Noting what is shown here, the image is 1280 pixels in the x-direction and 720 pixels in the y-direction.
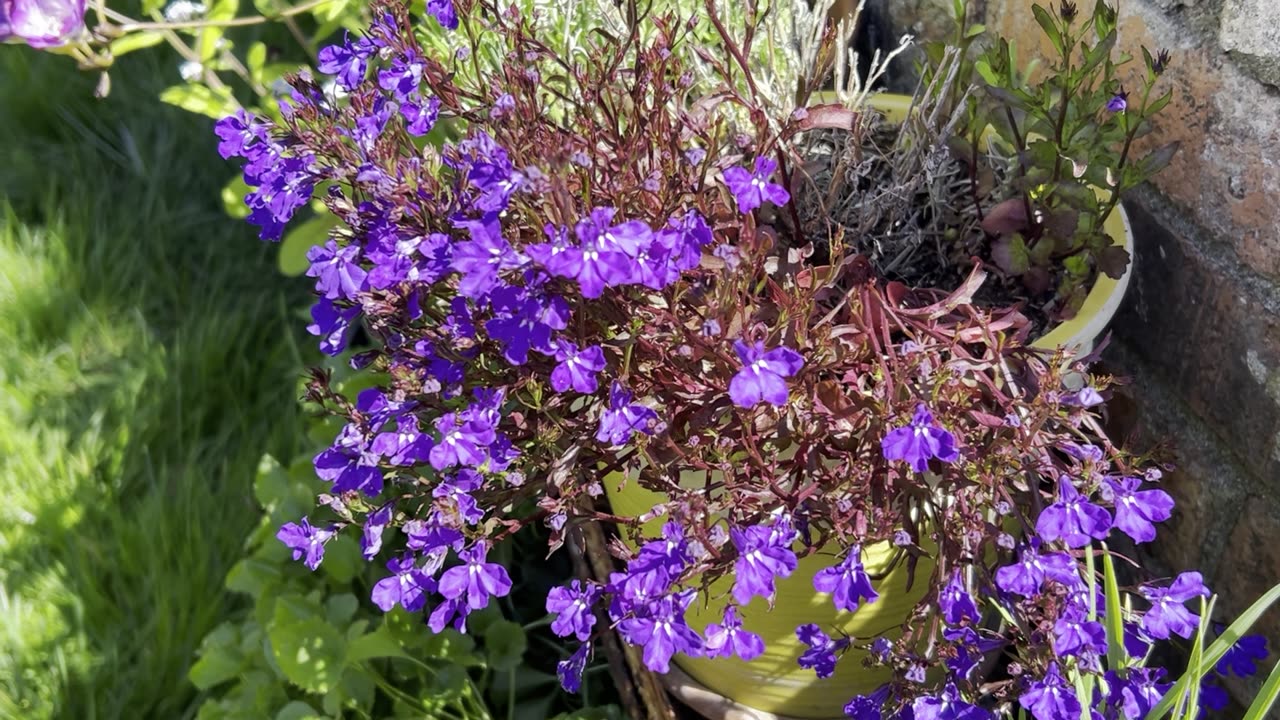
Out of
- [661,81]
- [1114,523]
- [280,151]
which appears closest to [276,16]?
[280,151]

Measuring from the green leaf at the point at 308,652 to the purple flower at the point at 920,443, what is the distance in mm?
992

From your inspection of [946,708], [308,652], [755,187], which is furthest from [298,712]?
[755,187]

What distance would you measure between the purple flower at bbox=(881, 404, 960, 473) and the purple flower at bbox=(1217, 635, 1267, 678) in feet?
1.51

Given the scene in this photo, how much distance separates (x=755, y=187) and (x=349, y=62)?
0.56 meters

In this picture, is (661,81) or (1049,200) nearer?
(661,81)

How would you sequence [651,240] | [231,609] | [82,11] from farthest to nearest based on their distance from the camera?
[231,609] → [82,11] → [651,240]

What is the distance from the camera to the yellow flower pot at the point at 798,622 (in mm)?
1451

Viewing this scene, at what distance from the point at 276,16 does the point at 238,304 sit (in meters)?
0.98

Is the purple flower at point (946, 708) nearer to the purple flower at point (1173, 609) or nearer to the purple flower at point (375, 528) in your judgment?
the purple flower at point (1173, 609)

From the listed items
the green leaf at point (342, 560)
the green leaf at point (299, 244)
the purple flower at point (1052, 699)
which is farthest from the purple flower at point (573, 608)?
the green leaf at point (299, 244)

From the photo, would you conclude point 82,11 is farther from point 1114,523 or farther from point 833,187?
point 1114,523

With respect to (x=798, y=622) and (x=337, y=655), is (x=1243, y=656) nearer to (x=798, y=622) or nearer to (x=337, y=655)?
(x=798, y=622)

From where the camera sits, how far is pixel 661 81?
127 cm

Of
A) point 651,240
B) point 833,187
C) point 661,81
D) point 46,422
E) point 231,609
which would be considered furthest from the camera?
point 46,422
